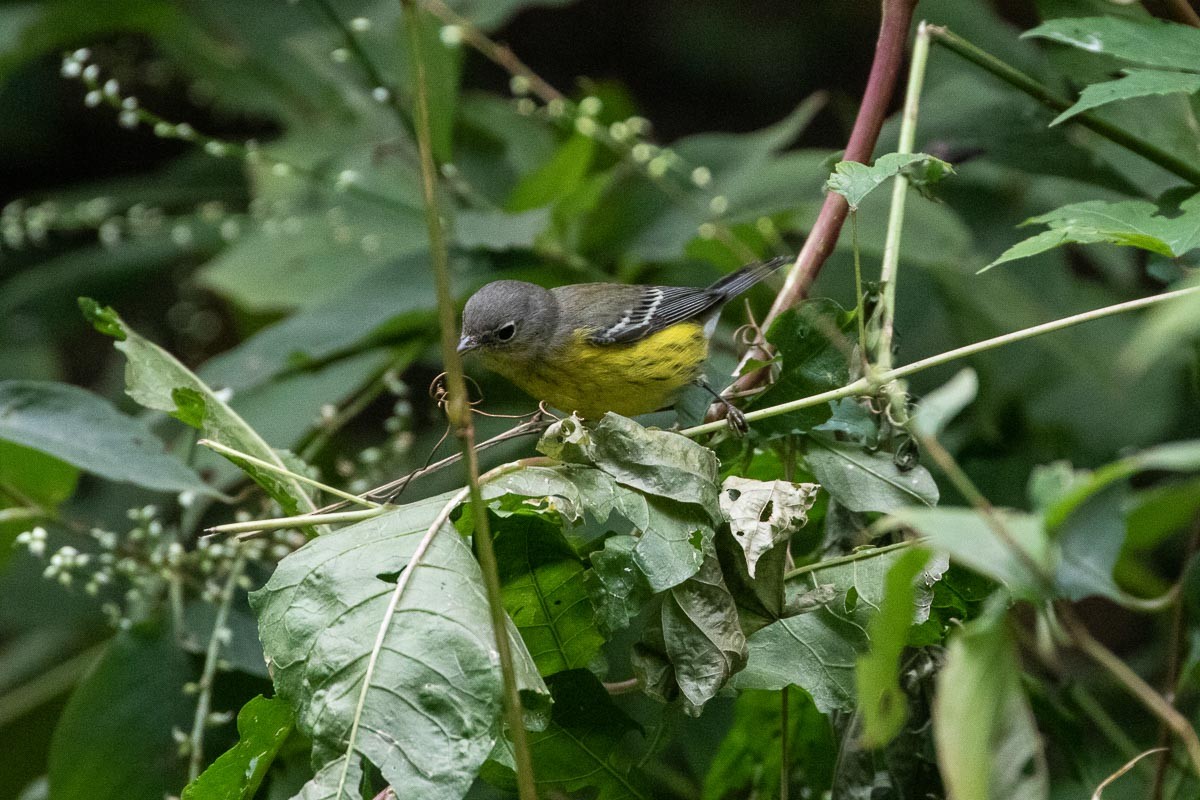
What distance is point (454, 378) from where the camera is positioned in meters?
1.28

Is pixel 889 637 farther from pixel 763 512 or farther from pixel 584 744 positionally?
pixel 584 744

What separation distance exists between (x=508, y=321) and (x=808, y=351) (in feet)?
4.47

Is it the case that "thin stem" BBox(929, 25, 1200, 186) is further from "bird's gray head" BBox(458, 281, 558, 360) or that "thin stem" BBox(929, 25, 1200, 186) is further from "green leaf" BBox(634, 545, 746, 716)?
"bird's gray head" BBox(458, 281, 558, 360)

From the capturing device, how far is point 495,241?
2.97 metres

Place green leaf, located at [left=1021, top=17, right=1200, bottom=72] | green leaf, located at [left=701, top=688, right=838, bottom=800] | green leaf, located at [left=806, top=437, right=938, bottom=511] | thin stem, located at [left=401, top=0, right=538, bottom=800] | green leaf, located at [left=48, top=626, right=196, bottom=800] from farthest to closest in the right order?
green leaf, located at [left=48, top=626, right=196, bottom=800]
green leaf, located at [left=701, top=688, right=838, bottom=800]
green leaf, located at [left=1021, top=17, right=1200, bottom=72]
green leaf, located at [left=806, top=437, right=938, bottom=511]
thin stem, located at [left=401, top=0, right=538, bottom=800]

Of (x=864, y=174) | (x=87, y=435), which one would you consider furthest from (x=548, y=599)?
(x=87, y=435)

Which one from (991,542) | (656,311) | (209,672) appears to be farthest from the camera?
(656,311)

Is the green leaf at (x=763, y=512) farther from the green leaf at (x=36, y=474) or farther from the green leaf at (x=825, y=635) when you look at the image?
the green leaf at (x=36, y=474)

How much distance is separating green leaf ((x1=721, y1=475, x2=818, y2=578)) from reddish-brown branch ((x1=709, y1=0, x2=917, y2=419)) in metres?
0.34

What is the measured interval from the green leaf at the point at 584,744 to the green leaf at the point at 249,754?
0.41 meters

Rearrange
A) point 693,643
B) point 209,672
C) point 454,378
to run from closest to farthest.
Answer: point 454,378
point 693,643
point 209,672

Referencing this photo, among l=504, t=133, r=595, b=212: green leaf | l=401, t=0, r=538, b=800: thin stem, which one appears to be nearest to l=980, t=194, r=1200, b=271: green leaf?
l=401, t=0, r=538, b=800: thin stem

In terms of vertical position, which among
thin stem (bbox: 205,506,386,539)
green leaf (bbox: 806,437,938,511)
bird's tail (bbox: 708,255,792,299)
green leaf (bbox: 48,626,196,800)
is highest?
thin stem (bbox: 205,506,386,539)

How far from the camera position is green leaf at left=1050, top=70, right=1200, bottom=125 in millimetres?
1793
